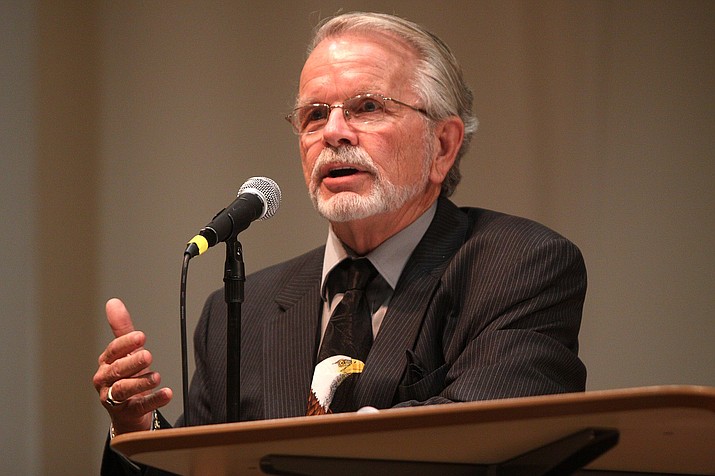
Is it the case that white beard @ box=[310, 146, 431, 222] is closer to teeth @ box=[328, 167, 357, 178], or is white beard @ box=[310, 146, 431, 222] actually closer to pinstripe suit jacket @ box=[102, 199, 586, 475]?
teeth @ box=[328, 167, 357, 178]

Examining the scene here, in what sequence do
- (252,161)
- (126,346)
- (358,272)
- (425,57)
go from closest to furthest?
(126,346)
(358,272)
(425,57)
(252,161)

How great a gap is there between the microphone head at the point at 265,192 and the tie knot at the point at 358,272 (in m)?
0.47

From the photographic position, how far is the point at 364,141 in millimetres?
2523

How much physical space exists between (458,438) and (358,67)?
1487mm

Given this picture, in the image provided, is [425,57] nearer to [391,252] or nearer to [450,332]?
[391,252]

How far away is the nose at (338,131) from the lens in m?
2.50

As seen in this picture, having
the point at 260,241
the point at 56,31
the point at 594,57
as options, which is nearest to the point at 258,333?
the point at 260,241

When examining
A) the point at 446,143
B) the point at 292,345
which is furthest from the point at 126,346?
the point at 446,143

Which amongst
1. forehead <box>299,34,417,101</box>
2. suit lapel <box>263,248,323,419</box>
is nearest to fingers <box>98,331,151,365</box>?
suit lapel <box>263,248,323,419</box>

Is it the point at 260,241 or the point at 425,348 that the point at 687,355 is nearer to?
the point at 425,348

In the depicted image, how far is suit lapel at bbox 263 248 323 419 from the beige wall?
104 centimetres

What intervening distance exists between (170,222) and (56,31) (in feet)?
2.78

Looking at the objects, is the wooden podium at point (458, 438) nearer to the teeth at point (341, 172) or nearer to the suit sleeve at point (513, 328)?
the suit sleeve at point (513, 328)

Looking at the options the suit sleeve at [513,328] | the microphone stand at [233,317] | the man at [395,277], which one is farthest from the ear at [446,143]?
the microphone stand at [233,317]
